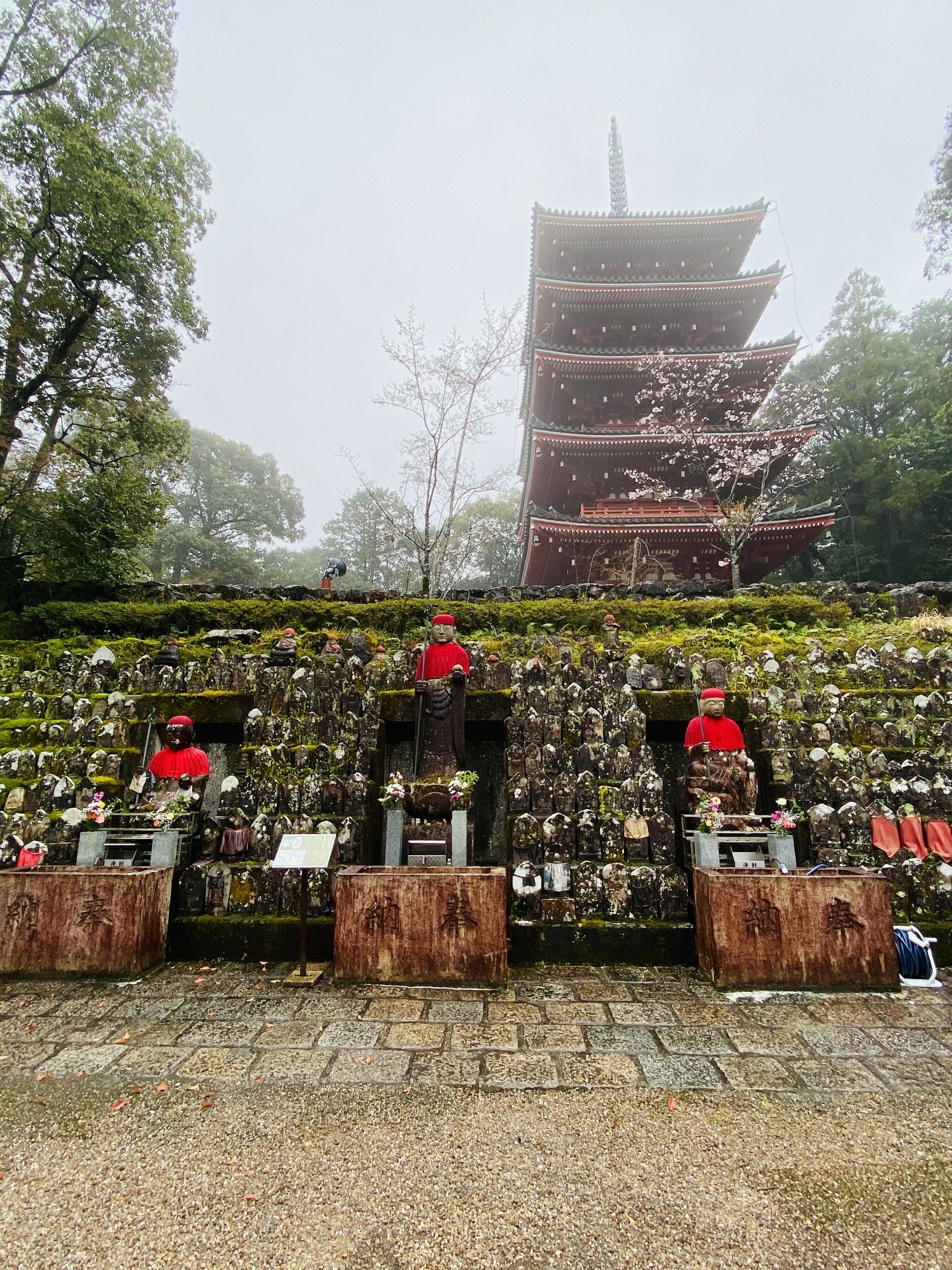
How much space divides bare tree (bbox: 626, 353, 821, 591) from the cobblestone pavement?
1154 centimetres

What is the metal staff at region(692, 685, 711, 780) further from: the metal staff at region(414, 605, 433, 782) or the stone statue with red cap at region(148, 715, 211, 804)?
the stone statue with red cap at region(148, 715, 211, 804)

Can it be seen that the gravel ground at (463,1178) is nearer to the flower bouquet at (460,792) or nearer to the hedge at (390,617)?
the flower bouquet at (460,792)

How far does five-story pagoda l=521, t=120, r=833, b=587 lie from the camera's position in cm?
1468

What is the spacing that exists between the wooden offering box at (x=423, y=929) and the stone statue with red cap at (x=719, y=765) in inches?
75.0

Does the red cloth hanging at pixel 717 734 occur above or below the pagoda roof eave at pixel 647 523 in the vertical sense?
below

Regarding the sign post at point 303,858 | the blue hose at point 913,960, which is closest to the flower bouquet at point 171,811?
the sign post at point 303,858

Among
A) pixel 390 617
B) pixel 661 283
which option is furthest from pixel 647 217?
pixel 390 617

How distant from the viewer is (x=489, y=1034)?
345 centimetres

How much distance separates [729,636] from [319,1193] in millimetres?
8070

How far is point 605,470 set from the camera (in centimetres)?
1585

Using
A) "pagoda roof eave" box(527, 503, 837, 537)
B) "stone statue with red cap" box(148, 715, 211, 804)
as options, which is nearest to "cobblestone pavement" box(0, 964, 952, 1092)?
"stone statue with red cap" box(148, 715, 211, 804)

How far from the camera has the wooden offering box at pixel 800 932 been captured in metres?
4.01

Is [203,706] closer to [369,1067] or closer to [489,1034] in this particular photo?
[369,1067]

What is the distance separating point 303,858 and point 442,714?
175 centimetres
